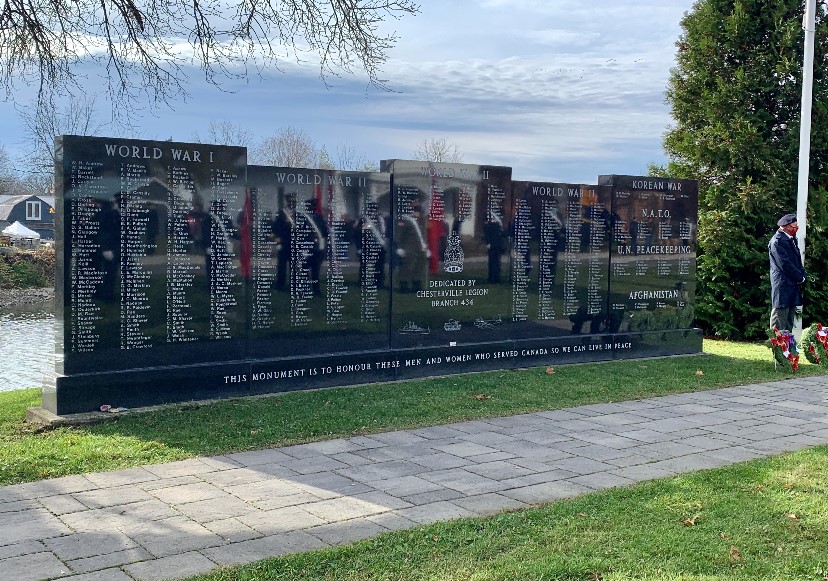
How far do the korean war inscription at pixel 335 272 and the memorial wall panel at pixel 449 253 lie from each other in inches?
0.7

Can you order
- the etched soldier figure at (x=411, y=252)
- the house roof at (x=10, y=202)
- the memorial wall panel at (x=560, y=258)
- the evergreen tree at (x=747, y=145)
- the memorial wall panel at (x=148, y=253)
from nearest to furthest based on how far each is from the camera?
the memorial wall panel at (x=148, y=253), the etched soldier figure at (x=411, y=252), the memorial wall panel at (x=560, y=258), the evergreen tree at (x=747, y=145), the house roof at (x=10, y=202)

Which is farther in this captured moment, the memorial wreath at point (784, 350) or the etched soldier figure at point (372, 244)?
the memorial wreath at point (784, 350)

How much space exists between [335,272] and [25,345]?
38.4 feet

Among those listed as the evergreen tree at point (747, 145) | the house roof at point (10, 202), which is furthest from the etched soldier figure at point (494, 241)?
the house roof at point (10, 202)

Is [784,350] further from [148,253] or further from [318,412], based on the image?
[148,253]

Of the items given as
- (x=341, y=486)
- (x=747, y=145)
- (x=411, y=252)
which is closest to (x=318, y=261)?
(x=411, y=252)

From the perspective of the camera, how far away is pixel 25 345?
18.8 meters

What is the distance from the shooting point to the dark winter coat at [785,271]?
11.8m

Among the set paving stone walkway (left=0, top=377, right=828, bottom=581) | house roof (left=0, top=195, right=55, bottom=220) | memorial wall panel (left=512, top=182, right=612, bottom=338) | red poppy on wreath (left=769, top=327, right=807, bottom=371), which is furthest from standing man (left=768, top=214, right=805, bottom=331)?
house roof (left=0, top=195, right=55, bottom=220)

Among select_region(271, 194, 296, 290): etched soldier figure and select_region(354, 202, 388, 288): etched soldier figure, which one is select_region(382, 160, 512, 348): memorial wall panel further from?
select_region(271, 194, 296, 290): etched soldier figure

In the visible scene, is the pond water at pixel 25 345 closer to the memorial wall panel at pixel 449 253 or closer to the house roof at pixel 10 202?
the memorial wall panel at pixel 449 253

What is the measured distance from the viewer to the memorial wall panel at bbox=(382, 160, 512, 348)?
10172 mm

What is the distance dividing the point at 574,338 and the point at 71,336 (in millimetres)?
6379

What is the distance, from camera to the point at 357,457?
6.78m
